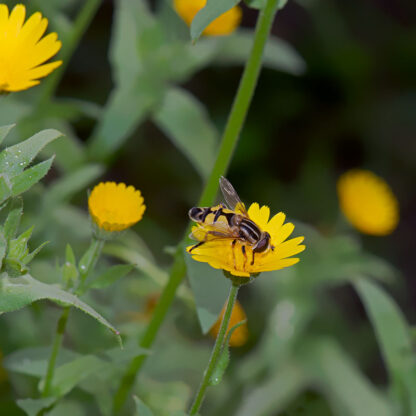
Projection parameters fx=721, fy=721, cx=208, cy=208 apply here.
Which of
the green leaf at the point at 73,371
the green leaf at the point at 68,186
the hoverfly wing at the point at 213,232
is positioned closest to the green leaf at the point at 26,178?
the hoverfly wing at the point at 213,232

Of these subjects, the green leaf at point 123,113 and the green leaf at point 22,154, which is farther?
the green leaf at point 123,113

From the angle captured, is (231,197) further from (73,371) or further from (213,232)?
(73,371)

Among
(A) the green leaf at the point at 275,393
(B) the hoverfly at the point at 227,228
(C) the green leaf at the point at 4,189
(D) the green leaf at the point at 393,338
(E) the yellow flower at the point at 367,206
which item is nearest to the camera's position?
(C) the green leaf at the point at 4,189

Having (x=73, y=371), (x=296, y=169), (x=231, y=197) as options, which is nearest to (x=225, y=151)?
(x=231, y=197)

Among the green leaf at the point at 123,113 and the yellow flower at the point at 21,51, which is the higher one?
the yellow flower at the point at 21,51

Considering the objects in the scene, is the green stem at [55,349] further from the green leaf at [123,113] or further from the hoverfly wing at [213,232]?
the green leaf at [123,113]

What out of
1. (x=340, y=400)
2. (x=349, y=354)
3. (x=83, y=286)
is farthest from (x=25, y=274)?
(x=349, y=354)
